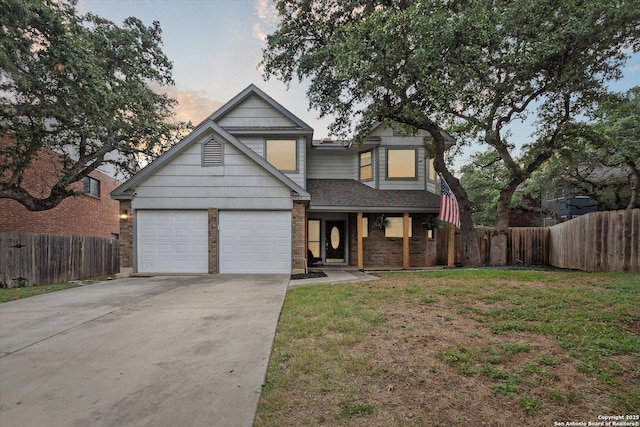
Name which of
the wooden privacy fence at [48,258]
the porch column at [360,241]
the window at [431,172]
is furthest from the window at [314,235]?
the wooden privacy fence at [48,258]

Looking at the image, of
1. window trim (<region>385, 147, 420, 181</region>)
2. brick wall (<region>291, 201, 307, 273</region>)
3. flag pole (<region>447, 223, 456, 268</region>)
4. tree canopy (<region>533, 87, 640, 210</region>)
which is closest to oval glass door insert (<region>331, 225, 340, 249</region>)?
window trim (<region>385, 147, 420, 181</region>)

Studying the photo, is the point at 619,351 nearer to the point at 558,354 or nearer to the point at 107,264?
the point at 558,354

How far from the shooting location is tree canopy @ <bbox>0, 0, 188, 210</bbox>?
7.93 m

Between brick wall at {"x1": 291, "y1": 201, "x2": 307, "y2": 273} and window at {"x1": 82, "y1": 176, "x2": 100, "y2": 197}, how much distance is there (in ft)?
45.1

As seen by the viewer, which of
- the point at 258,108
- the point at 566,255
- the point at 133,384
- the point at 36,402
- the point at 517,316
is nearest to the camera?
the point at 36,402

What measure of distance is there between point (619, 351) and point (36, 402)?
5.96m

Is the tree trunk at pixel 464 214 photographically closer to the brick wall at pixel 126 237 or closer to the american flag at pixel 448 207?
the american flag at pixel 448 207

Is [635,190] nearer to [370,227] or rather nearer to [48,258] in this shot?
[370,227]

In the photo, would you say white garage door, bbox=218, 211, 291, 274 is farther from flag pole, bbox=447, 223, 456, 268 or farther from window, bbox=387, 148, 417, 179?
flag pole, bbox=447, 223, 456, 268

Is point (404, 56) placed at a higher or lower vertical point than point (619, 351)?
higher

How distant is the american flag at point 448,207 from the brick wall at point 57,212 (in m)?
15.8

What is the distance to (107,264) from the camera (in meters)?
13.2

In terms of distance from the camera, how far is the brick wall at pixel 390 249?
13.3 m

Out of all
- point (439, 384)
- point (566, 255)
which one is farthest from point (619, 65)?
point (439, 384)
